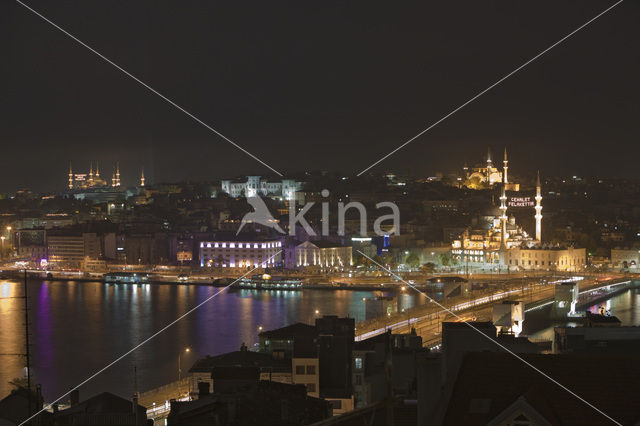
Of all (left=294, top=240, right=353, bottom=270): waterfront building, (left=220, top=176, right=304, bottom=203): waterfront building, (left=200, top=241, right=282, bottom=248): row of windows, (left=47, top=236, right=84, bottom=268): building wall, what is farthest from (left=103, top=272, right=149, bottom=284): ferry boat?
(left=220, top=176, right=304, bottom=203): waterfront building

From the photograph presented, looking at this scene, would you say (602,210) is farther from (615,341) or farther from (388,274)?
(615,341)

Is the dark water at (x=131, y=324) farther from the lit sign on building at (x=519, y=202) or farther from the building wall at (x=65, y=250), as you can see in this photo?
the lit sign on building at (x=519, y=202)

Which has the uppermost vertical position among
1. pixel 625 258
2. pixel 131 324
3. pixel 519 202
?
pixel 519 202

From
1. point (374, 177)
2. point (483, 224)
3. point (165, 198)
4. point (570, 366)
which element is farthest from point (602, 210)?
point (570, 366)

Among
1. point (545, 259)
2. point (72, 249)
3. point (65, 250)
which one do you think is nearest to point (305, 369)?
point (545, 259)

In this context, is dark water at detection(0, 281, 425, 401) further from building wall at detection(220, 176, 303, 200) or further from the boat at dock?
building wall at detection(220, 176, 303, 200)

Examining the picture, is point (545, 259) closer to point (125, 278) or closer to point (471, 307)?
point (125, 278)


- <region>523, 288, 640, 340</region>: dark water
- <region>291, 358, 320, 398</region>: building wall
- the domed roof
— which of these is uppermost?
the domed roof
